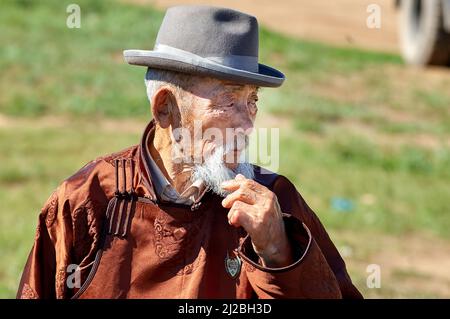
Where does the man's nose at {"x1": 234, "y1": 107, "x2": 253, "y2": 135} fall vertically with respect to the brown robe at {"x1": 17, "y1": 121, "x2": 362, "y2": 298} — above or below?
above

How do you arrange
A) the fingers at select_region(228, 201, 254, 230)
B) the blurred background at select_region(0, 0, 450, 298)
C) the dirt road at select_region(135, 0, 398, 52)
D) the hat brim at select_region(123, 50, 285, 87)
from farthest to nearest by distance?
the dirt road at select_region(135, 0, 398, 52)
the blurred background at select_region(0, 0, 450, 298)
the hat brim at select_region(123, 50, 285, 87)
the fingers at select_region(228, 201, 254, 230)

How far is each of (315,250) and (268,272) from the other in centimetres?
16

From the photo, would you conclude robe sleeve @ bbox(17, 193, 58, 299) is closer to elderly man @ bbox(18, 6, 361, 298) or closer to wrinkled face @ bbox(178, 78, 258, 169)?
elderly man @ bbox(18, 6, 361, 298)

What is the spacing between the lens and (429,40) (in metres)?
15.2

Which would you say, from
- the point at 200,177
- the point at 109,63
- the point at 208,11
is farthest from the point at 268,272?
the point at 109,63

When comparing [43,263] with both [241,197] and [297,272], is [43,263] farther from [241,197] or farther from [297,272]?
[297,272]

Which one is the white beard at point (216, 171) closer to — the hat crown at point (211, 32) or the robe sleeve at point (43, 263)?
the hat crown at point (211, 32)

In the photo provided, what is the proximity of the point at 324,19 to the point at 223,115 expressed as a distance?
1472 cm

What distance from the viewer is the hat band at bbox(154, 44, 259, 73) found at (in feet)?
12.2

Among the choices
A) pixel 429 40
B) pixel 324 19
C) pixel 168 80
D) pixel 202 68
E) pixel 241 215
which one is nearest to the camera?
pixel 241 215

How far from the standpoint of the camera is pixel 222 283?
12.2 feet

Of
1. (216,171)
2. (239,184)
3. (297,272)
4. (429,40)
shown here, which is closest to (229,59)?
(216,171)

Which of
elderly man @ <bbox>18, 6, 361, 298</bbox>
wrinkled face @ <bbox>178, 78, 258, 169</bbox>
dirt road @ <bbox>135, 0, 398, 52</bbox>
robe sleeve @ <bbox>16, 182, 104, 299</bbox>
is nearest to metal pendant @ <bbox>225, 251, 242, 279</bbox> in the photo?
elderly man @ <bbox>18, 6, 361, 298</bbox>

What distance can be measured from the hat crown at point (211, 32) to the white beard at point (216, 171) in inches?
11.9
